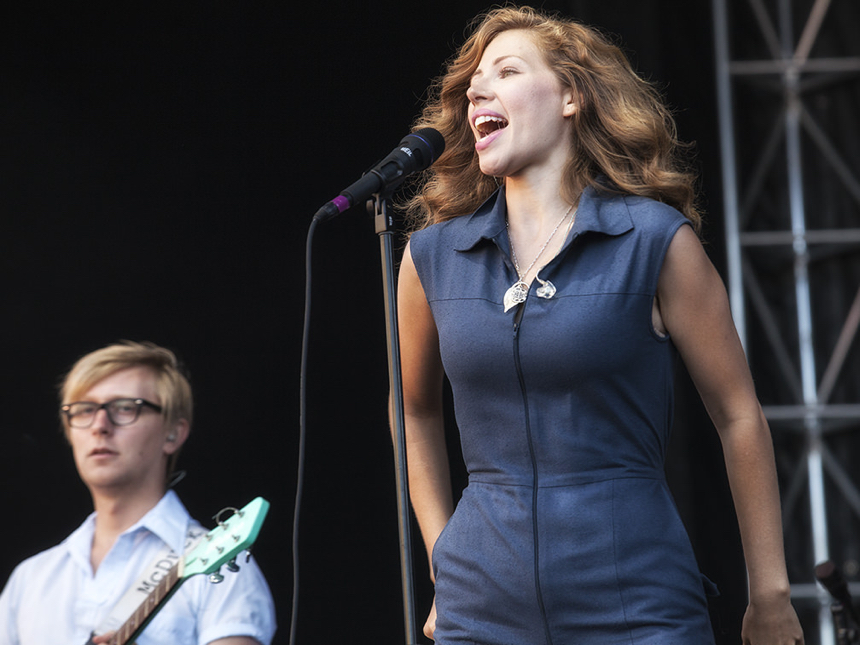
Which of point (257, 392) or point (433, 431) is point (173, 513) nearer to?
point (257, 392)

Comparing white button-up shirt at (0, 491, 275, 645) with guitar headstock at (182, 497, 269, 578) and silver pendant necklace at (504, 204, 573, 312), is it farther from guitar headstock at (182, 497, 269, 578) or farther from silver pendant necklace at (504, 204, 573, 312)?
silver pendant necklace at (504, 204, 573, 312)

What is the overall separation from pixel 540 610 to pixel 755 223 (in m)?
3.28

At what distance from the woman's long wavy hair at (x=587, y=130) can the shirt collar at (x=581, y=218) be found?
0.13ft

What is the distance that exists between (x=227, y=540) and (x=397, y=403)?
3.48 feet

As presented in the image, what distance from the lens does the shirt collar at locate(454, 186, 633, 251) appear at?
1.65 metres

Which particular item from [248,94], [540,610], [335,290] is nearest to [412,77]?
[248,94]

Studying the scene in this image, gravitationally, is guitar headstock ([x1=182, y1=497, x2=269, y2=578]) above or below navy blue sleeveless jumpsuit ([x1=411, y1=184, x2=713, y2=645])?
below

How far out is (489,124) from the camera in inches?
71.7

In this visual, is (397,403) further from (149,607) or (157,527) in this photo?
(157,527)

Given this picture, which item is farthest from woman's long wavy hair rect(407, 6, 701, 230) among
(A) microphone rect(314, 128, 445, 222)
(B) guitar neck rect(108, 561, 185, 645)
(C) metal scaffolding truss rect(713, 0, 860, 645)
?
(C) metal scaffolding truss rect(713, 0, 860, 645)

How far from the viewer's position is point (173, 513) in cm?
313

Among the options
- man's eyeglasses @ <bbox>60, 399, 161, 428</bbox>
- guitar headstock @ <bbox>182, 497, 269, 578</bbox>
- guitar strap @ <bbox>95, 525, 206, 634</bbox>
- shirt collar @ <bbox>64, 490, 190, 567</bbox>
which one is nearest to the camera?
guitar headstock @ <bbox>182, 497, 269, 578</bbox>

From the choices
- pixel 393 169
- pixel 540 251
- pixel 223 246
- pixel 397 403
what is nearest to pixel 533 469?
pixel 397 403

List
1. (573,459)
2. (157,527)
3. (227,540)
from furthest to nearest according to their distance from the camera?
(157,527) → (227,540) → (573,459)
